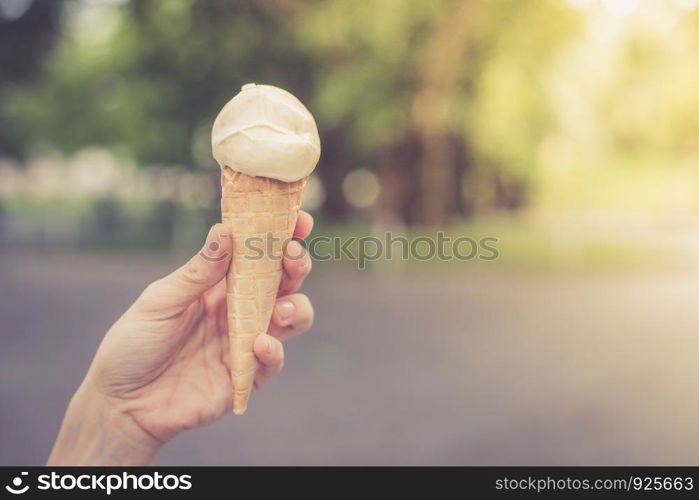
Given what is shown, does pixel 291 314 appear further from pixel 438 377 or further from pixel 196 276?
pixel 438 377

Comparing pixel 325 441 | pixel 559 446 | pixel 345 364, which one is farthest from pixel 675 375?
pixel 325 441

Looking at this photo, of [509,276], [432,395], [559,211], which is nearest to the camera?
[432,395]

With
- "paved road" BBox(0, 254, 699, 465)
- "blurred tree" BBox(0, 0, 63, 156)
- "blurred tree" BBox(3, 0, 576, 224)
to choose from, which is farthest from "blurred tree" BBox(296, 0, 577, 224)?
"blurred tree" BBox(0, 0, 63, 156)

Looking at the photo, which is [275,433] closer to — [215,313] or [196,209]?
[215,313]

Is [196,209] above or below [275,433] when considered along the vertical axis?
above

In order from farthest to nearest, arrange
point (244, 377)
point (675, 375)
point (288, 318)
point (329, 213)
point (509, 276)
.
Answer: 1. point (329, 213)
2. point (509, 276)
3. point (675, 375)
4. point (288, 318)
5. point (244, 377)

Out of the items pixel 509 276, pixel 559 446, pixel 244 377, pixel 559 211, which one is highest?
pixel 559 211

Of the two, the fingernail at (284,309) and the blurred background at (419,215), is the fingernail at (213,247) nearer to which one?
the fingernail at (284,309)

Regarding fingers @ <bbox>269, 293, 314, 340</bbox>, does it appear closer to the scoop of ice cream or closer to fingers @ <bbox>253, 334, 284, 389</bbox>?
fingers @ <bbox>253, 334, 284, 389</bbox>
